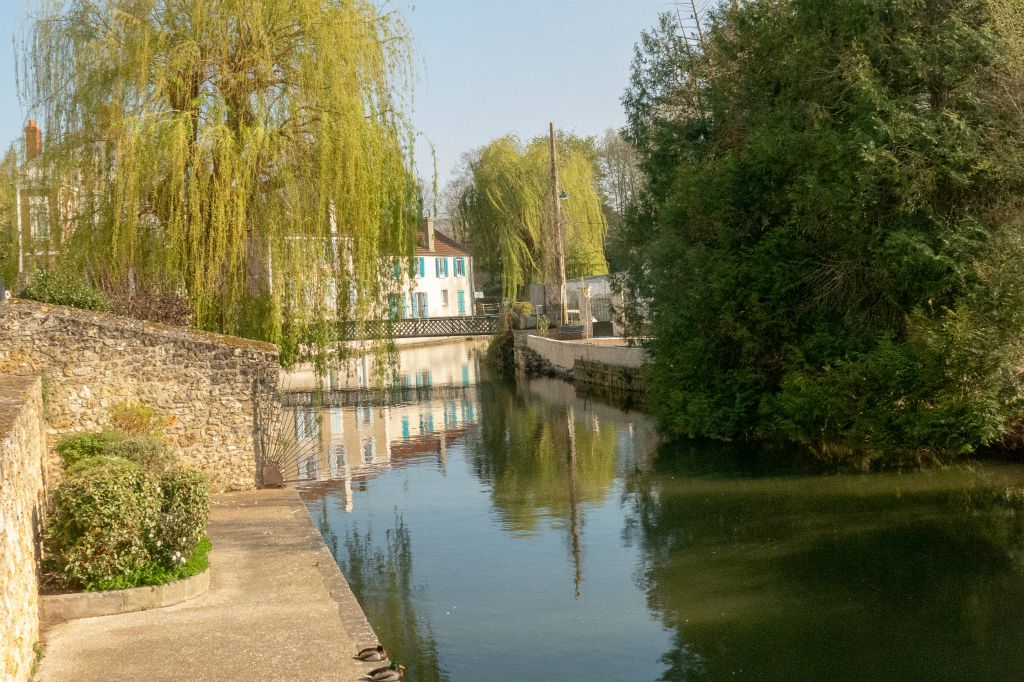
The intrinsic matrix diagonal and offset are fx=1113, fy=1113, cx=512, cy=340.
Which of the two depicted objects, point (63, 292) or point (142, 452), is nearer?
point (142, 452)

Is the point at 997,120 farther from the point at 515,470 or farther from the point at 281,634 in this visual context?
the point at 281,634

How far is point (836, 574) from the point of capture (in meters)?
11.7

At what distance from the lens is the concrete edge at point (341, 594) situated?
823 centimetres

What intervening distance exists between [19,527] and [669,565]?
24.1 feet

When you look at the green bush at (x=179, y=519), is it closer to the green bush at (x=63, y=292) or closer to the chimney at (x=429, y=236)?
the green bush at (x=63, y=292)

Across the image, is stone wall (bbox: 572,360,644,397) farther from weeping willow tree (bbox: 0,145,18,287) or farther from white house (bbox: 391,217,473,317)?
white house (bbox: 391,217,473,317)

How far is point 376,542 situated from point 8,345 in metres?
4.91

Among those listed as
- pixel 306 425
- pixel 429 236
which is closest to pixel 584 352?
pixel 306 425

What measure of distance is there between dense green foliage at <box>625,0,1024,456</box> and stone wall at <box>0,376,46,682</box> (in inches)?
483

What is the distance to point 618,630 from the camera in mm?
10203

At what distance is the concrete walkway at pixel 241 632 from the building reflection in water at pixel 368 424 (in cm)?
602

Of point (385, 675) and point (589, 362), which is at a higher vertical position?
point (589, 362)

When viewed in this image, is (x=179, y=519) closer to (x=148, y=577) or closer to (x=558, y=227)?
(x=148, y=577)

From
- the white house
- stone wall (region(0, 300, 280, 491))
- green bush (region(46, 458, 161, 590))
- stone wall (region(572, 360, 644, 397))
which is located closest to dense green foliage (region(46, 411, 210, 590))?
green bush (region(46, 458, 161, 590))
